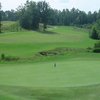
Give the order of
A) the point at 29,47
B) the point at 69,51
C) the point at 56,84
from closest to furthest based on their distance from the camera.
Result: the point at 56,84 → the point at 69,51 → the point at 29,47

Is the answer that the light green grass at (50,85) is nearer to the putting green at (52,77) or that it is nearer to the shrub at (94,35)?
the putting green at (52,77)

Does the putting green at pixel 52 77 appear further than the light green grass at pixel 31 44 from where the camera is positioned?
No

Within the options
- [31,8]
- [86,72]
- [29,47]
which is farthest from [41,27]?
[86,72]

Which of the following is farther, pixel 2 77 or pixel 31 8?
pixel 31 8

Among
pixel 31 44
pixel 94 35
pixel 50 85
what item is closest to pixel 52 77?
pixel 50 85

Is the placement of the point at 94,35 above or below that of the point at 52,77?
below

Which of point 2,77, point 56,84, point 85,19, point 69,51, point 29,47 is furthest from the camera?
point 85,19

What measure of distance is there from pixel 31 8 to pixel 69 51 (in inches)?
2720

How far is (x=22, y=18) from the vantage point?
113 meters

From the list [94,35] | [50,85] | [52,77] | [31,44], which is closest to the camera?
[50,85]

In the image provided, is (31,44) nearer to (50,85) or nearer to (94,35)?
(94,35)

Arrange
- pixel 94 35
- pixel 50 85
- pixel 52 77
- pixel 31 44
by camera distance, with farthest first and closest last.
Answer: pixel 94 35, pixel 31 44, pixel 52 77, pixel 50 85

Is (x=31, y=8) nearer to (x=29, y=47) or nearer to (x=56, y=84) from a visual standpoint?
(x=29, y=47)

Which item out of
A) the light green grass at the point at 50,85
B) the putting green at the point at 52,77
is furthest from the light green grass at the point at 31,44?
the light green grass at the point at 50,85
